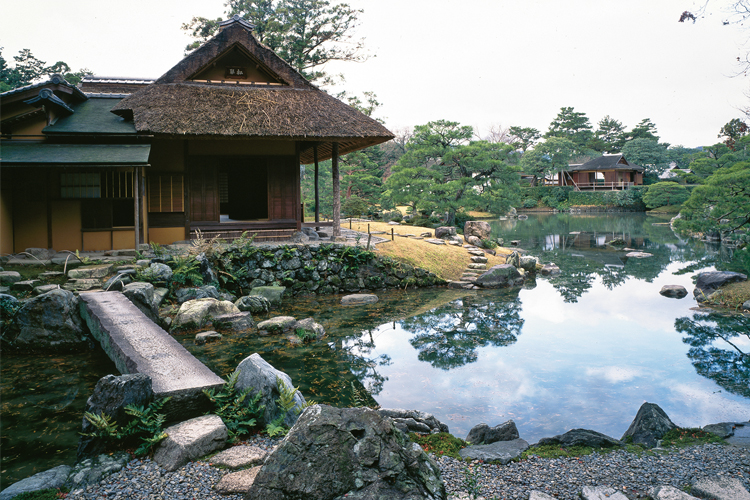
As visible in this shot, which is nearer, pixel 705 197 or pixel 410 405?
pixel 410 405

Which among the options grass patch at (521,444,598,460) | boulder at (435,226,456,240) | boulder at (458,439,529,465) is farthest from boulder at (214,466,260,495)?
boulder at (435,226,456,240)

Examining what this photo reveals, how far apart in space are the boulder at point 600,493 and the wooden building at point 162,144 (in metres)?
10.1

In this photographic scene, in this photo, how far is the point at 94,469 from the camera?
3.85m

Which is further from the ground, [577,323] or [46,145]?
[46,145]

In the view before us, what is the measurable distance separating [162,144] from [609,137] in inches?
2160

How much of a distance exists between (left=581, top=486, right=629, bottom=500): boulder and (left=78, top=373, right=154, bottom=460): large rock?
3.80 metres

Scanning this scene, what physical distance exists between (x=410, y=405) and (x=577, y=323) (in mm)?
6116

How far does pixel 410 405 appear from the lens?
675 cm

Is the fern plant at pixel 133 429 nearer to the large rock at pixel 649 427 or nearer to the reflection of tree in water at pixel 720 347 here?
the large rock at pixel 649 427

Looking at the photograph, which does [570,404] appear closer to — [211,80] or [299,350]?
[299,350]

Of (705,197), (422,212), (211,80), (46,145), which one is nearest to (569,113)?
(422,212)

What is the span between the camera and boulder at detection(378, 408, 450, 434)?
569 centimetres

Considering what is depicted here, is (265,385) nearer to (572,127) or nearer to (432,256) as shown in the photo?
(432,256)

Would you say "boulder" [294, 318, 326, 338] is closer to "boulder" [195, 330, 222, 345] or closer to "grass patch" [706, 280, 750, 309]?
"boulder" [195, 330, 222, 345]
